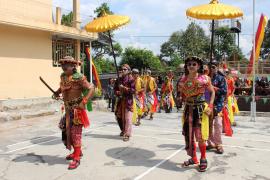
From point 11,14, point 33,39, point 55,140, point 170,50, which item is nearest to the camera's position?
point 55,140

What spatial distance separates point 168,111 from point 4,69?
6.55m

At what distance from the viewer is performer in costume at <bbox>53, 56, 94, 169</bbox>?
5551 mm

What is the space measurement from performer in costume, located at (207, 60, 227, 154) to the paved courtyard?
257 mm

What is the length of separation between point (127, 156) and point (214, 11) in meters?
2.94

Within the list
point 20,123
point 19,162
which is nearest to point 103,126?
point 20,123

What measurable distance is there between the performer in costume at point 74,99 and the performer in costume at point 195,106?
1571 mm

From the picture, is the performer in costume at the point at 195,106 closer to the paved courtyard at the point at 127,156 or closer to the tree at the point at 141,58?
the paved courtyard at the point at 127,156

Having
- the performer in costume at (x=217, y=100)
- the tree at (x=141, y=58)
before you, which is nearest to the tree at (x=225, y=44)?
the tree at (x=141, y=58)

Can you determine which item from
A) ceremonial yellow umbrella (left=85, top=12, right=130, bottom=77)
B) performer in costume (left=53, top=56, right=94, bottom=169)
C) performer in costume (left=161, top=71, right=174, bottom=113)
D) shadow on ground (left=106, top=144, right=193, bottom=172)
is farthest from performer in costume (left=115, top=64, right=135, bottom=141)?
performer in costume (left=161, top=71, right=174, bottom=113)

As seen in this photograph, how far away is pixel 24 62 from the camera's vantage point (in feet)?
44.0

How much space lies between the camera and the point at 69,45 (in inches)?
627

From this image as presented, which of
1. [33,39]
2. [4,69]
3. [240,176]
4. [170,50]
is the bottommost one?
[240,176]

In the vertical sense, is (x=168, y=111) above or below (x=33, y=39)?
below

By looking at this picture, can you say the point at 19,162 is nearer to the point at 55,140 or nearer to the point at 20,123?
the point at 55,140
